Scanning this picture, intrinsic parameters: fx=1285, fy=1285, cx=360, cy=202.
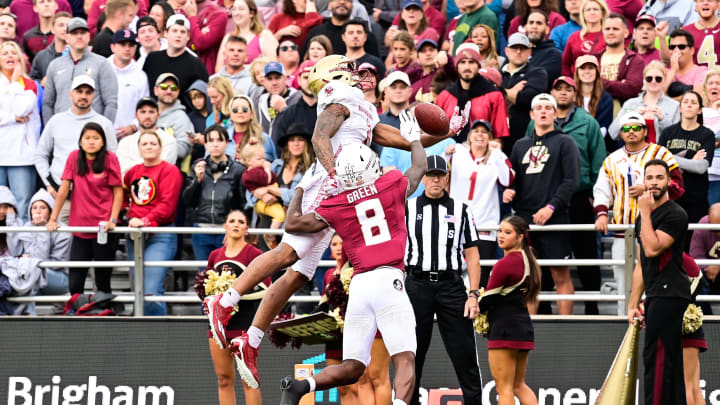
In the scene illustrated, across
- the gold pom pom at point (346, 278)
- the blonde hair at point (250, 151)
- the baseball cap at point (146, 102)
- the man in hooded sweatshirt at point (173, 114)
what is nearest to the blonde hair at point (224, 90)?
the man in hooded sweatshirt at point (173, 114)

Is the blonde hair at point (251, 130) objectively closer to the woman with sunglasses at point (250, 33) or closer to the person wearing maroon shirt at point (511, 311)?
the woman with sunglasses at point (250, 33)

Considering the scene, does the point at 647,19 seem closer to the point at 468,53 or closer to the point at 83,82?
the point at 468,53

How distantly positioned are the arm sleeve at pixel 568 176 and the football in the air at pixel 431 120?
9.51ft

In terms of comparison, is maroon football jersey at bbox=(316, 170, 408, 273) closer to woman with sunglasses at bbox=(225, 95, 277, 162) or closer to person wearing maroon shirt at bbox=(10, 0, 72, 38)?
woman with sunglasses at bbox=(225, 95, 277, 162)

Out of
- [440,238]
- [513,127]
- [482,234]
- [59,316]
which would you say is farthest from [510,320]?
[59,316]

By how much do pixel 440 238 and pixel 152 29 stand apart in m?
5.78

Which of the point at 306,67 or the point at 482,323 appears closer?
the point at 482,323

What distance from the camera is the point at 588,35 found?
13.6 meters

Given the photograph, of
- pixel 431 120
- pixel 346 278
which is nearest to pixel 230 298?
pixel 346 278

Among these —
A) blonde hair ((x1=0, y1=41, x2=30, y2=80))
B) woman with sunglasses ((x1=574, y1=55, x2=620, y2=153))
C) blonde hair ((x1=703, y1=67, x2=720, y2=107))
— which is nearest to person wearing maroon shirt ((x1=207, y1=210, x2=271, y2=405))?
woman with sunglasses ((x1=574, y1=55, x2=620, y2=153))

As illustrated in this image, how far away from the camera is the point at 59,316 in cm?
1214

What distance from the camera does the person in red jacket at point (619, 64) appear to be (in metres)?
12.9

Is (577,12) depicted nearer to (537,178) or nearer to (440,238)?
(537,178)

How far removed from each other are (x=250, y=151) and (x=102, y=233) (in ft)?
5.23
